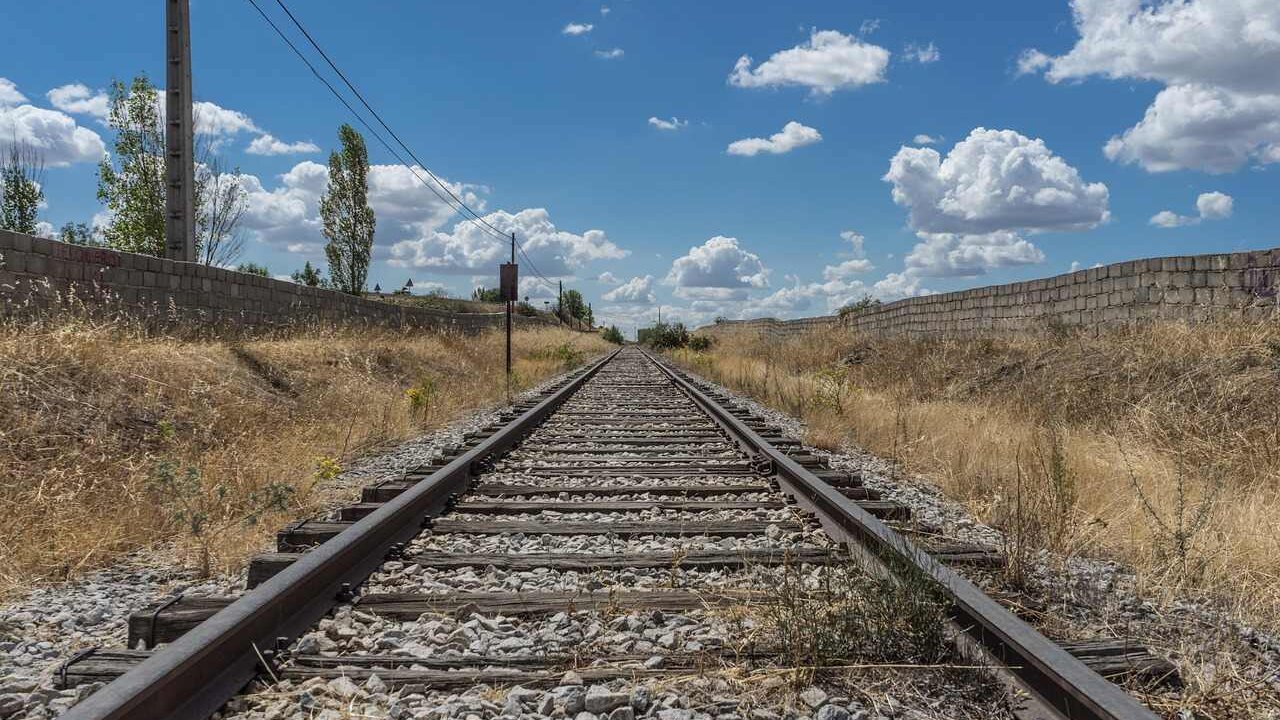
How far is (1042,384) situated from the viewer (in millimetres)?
9914

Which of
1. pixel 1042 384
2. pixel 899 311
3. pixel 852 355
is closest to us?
pixel 1042 384

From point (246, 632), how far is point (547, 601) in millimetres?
1021

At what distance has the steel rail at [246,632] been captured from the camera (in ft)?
6.33

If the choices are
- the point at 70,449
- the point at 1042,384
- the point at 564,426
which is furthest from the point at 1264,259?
the point at 70,449

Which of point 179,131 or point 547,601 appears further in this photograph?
point 179,131

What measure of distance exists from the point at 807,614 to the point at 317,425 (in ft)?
21.4

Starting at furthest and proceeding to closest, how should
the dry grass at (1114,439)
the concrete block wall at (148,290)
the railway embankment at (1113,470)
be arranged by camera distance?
the concrete block wall at (148,290), the dry grass at (1114,439), the railway embankment at (1113,470)

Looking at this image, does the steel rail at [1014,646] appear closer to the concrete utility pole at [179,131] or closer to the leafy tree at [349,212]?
the concrete utility pole at [179,131]

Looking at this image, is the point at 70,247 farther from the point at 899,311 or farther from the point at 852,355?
the point at 899,311

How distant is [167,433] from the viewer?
5891 mm

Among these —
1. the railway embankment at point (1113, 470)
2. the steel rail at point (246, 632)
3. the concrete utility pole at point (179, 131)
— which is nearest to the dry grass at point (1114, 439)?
the railway embankment at point (1113, 470)

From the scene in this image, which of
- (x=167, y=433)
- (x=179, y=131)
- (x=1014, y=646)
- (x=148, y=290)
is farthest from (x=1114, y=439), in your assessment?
(x=179, y=131)

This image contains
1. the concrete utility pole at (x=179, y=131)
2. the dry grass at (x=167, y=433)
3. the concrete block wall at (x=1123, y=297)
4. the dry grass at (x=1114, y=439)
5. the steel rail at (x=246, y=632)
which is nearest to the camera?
the steel rail at (x=246, y=632)

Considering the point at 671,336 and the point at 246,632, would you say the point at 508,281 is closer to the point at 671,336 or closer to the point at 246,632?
the point at 246,632
